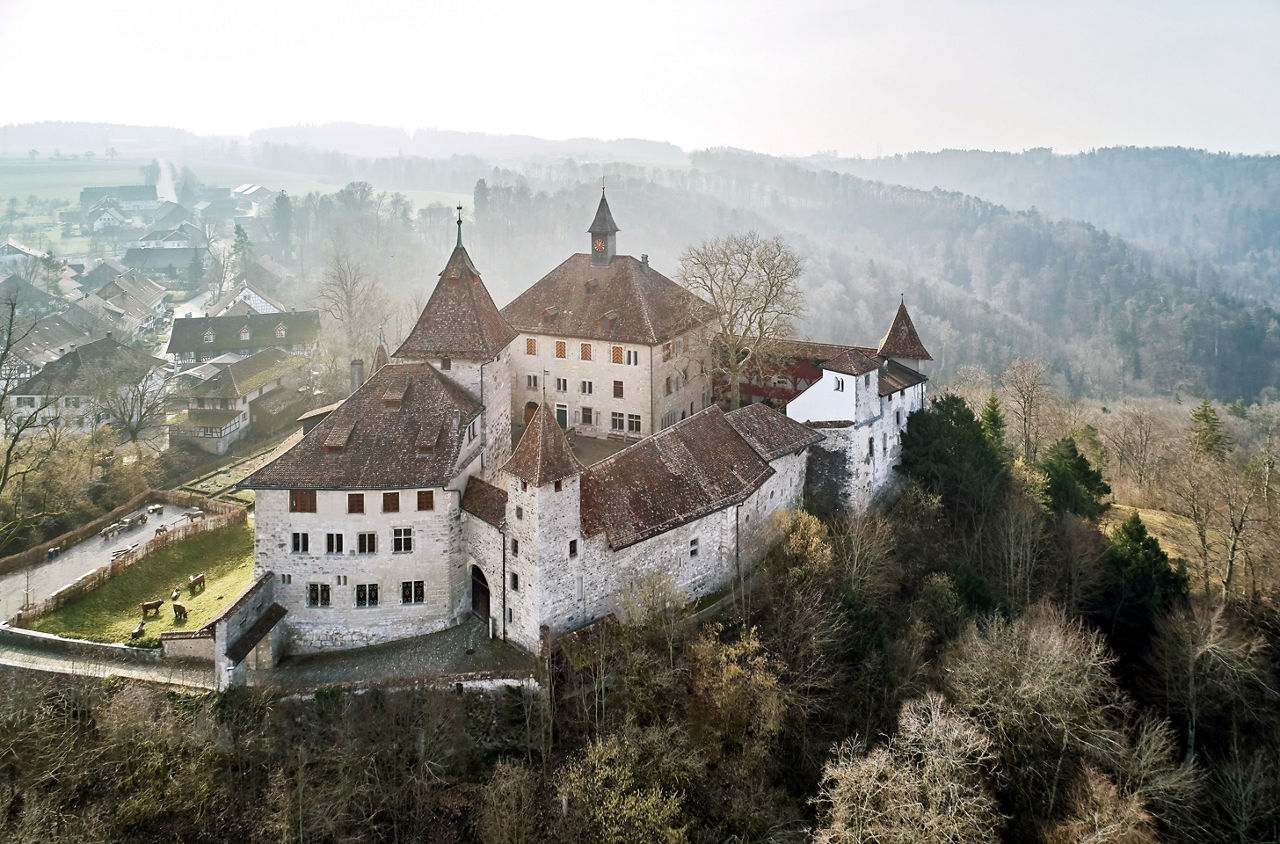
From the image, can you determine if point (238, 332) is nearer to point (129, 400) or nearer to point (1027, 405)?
point (129, 400)

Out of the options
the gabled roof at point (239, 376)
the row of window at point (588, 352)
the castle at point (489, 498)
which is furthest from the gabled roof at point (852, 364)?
the gabled roof at point (239, 376)

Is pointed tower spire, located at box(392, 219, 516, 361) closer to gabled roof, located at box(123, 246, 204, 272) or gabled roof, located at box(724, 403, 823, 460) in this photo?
gabled roof, located at box(724, 403, 823, 460)

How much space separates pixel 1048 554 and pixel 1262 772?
520 inches

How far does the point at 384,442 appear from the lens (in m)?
33.5

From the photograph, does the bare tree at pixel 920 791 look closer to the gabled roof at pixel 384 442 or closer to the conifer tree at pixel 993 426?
the gabled roof at pixel 384 442

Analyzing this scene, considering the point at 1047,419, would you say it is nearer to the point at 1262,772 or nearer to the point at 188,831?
the point at 1262,772

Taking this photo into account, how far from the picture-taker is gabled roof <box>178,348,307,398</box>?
59594 millimetres

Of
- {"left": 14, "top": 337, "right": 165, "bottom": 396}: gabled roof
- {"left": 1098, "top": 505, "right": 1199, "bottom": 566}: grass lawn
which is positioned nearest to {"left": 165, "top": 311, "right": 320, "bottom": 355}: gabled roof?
{"left": 14, "top": 337, "right": 165, "bottom": 396}: gabled roof

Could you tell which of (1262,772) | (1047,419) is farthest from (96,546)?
(1047,419)

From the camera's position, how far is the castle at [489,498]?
1228 inches

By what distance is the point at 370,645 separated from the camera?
33.1 meters

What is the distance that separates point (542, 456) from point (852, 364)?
17917 millimetres

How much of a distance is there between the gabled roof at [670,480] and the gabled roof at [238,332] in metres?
49.3

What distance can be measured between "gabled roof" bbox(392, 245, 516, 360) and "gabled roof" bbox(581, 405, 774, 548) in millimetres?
7674
